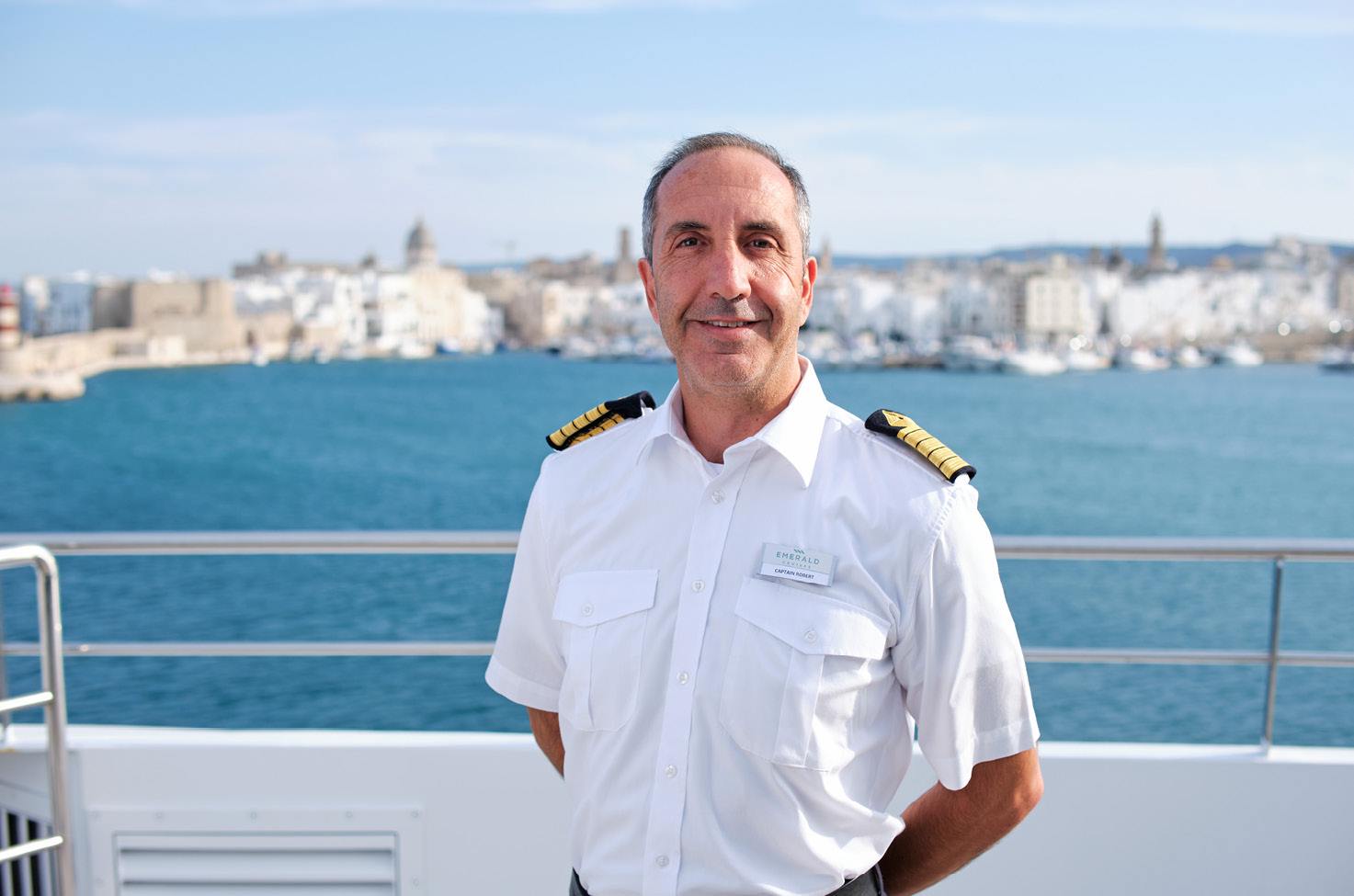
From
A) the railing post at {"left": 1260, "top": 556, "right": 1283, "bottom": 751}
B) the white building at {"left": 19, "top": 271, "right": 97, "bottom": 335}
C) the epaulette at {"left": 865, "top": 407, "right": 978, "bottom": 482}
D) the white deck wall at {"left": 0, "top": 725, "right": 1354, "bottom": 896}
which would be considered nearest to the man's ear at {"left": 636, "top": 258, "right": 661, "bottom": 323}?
the epaulette at {"left": 865, "top": 407, "right": 978, "bottom": 482}

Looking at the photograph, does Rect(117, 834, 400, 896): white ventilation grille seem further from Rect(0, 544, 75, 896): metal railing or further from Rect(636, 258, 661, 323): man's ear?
Rect(636, 258, 661, 323): man's ear

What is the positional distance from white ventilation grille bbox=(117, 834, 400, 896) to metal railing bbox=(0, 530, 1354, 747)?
1.08 ft

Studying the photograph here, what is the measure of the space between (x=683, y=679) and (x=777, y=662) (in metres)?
0.09

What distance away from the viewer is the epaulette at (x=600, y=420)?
4.26 ft

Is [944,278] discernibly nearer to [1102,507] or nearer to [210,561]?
[1102,507]

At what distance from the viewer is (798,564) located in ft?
3.46

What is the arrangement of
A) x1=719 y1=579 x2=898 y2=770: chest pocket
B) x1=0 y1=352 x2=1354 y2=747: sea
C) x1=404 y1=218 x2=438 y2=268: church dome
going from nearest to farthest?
x1=719 y1=579 x2=898 y2=770: chest pocket
x1=0 y1=352 x2=1354 y2=747: sea
x1=404 y1=218 x2=438 y2=268: church dome

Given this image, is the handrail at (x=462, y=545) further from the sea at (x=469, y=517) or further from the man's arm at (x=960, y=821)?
the sea at (x=469, y=517)

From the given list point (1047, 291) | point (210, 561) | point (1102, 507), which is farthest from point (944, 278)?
point (210, 561)

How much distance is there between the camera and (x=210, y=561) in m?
19.2

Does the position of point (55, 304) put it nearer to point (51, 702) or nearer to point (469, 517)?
point (469, 517)

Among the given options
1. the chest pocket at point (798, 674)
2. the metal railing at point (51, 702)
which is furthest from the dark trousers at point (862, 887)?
the metal railing at point (51, 702)

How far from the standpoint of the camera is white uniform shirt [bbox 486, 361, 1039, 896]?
1.03m

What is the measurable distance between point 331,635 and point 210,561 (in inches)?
247
